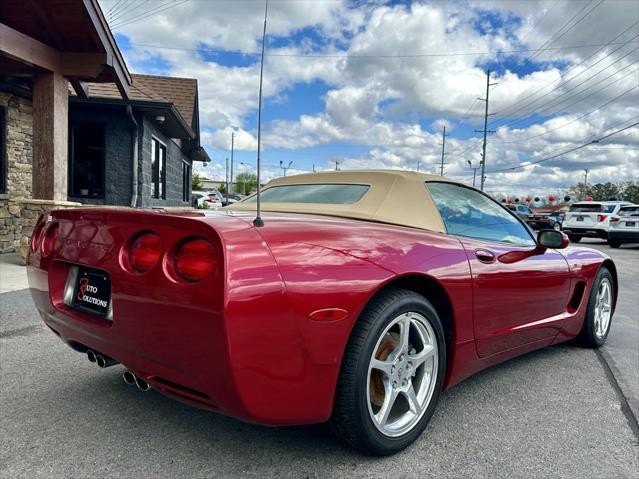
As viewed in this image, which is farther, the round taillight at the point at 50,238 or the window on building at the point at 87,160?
the window on building at the point at 87,160

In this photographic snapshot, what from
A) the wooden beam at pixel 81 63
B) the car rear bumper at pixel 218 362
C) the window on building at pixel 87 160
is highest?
the wooden beam at pixel 81 63

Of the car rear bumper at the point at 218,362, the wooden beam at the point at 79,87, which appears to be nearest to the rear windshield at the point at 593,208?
the wooden beam at the point at 79,87

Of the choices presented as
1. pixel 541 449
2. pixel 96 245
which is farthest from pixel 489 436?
pixel 96 245

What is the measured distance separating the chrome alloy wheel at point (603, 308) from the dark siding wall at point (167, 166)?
10042mm

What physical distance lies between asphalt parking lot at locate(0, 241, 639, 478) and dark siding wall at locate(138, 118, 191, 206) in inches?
350

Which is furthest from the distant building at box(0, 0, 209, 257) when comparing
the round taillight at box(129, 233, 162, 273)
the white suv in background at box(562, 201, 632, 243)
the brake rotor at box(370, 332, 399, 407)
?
the white suv in background at box(562, 201, 632, 243)

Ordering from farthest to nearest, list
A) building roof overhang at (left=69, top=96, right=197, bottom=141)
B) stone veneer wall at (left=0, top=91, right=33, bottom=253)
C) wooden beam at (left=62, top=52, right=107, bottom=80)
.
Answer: building roof overhang at (left=69, top=96, right=197, bottom=141)
stone veneer wall at (left=0, top=91, right=33, bottom=253)
wooden beam at (left=62, top=52, right=107, bottom=80)

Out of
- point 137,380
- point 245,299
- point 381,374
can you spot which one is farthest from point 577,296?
point 137,380

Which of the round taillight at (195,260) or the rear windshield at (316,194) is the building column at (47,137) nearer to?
the rear windshield at (316,194)

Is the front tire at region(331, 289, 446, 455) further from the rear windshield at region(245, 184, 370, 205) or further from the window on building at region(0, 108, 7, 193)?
the window on building at region(0, 108, 7, 193)

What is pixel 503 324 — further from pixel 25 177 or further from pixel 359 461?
pixel 25 177

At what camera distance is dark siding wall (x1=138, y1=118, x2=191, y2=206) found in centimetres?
1170

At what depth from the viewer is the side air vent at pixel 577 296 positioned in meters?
3.66

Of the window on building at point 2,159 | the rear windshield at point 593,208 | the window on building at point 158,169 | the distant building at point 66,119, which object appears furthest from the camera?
the rear windshield at point 593,208
